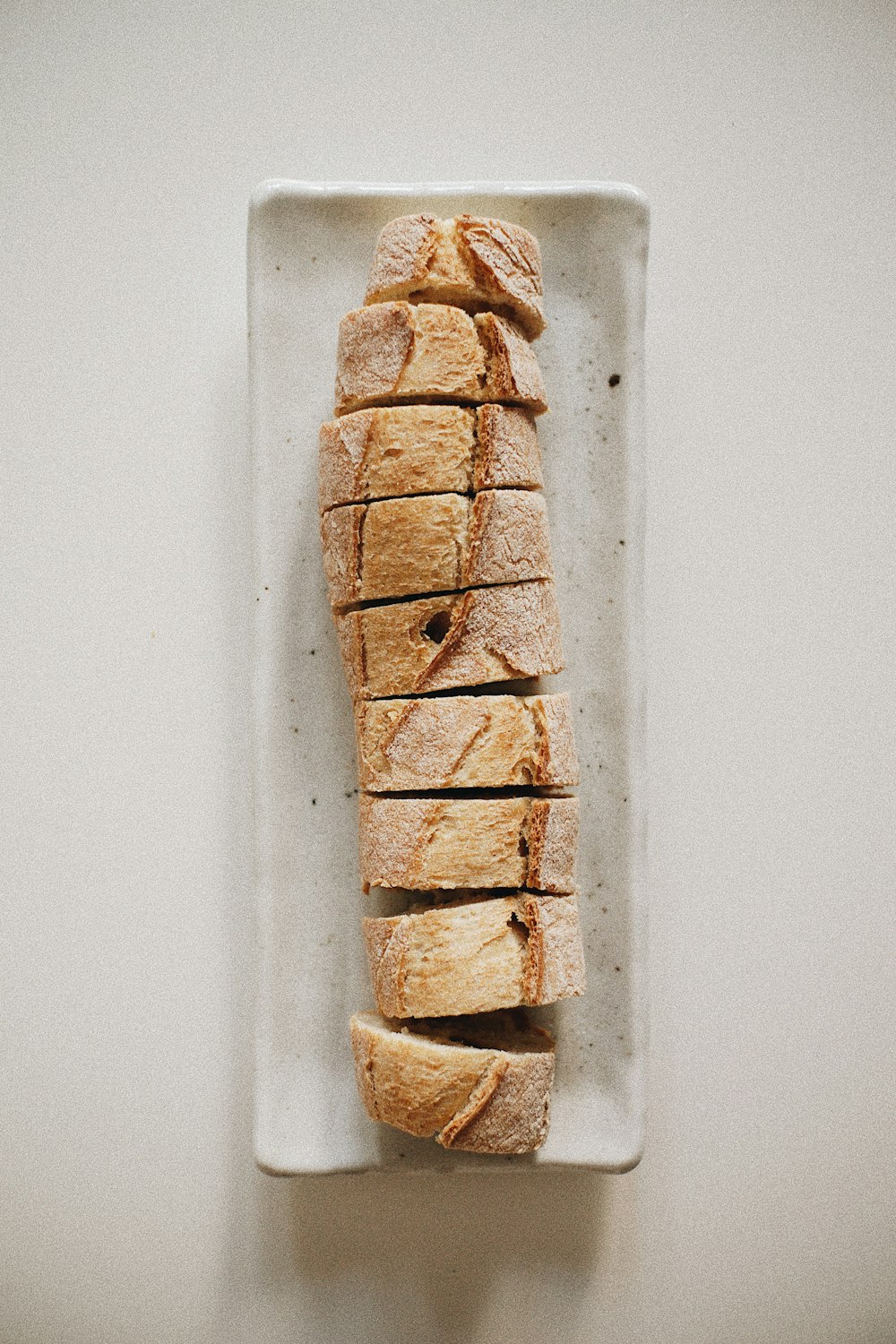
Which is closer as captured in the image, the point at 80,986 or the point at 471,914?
the point at 471,914

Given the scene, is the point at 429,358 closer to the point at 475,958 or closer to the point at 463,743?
the point at 463,743

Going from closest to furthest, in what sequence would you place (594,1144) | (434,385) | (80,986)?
(434,385), (594,1144), (80,986)

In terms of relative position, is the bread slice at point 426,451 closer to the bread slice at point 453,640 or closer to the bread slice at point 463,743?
the bread slice at point 453,640

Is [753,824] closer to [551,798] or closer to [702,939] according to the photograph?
[702,939]

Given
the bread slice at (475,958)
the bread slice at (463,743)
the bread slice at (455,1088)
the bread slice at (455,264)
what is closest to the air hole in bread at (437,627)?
the bread slice at (463,743)

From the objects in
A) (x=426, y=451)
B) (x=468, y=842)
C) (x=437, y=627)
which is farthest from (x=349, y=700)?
(x=426, y=451)

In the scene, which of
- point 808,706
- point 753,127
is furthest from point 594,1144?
point 753,127

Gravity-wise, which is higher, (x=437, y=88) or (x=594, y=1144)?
(x=437, y=88)
